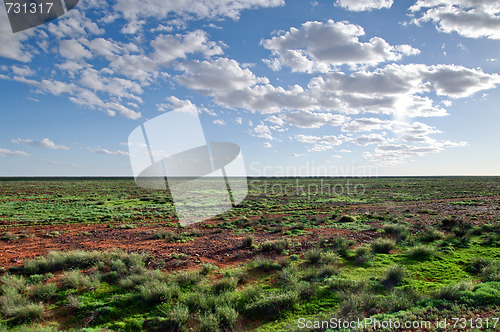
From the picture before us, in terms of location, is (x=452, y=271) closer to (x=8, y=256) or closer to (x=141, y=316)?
(x=141, y=316)

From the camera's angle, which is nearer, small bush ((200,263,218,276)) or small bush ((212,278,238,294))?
small bush ((212,278,238,294))

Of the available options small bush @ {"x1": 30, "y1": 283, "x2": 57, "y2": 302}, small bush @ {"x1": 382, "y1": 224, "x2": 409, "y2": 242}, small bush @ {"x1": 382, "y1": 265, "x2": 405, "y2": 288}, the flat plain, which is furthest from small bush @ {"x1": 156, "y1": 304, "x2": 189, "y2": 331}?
small bush @ {"x1": 382, "y1": 224, "x2": 409, "y2": 242}

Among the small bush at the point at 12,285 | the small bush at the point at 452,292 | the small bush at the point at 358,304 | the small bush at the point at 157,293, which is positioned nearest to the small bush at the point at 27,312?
the small bush at the point at 12,285

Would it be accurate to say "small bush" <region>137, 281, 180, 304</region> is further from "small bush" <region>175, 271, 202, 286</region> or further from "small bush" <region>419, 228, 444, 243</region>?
"small bush" <region>419, 228, 444, 243</region>

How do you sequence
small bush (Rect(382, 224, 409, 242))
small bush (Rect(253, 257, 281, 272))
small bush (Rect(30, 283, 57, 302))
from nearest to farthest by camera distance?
small bush (Rect(30, 283, 57, 302))
small bush (Rect(253, 257, 281, 272))
small bush (Rect(382, 224, 409, 242))

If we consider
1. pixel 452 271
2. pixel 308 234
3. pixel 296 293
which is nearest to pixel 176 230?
pixel 308 234

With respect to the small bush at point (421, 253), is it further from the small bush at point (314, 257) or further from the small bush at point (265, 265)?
the small bush at point (265, 265)

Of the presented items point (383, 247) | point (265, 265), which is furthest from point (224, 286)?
point (383, 247)

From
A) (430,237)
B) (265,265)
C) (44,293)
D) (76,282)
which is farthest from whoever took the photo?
(430,237)

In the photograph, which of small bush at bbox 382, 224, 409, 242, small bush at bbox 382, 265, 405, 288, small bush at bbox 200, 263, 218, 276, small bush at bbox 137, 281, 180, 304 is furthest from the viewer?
small bush at bbox 382, 224, 409, 242

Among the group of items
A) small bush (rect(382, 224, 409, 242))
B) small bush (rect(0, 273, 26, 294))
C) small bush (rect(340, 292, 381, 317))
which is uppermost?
small bush (rect(0, 273, 26, 294))

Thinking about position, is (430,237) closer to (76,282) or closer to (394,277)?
(394,277)

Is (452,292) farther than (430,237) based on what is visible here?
No

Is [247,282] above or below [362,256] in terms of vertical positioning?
below
